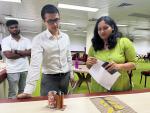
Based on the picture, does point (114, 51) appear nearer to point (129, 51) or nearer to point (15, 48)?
point (129, 51)

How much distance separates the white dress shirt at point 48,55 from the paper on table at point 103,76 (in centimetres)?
38

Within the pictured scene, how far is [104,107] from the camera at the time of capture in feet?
5.24

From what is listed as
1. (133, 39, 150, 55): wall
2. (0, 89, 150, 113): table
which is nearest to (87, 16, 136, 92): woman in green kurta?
(0, 89, 150, 113): table

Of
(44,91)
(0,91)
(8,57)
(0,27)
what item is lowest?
(0,91)

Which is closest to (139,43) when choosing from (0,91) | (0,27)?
(0,27)

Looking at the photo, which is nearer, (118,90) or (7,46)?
(118,90)

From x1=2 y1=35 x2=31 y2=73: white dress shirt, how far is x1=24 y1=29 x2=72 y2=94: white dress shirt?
1102 millimetres

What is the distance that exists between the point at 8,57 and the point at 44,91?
1.18 m

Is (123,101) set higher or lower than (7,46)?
lower

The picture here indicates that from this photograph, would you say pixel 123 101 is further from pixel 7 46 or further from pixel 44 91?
pixel 7 46

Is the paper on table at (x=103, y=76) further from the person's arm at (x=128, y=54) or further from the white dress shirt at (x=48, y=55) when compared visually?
the white dress shirt at (x=48, y=55)

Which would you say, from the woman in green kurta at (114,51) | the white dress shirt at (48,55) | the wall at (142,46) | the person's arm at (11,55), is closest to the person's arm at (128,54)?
the woman in green kurta at (114,51)

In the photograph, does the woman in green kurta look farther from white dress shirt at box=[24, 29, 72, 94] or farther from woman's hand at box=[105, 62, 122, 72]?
white dress shirt at box=[24, 29, 72, 94]

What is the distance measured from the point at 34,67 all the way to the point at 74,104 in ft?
1.70
